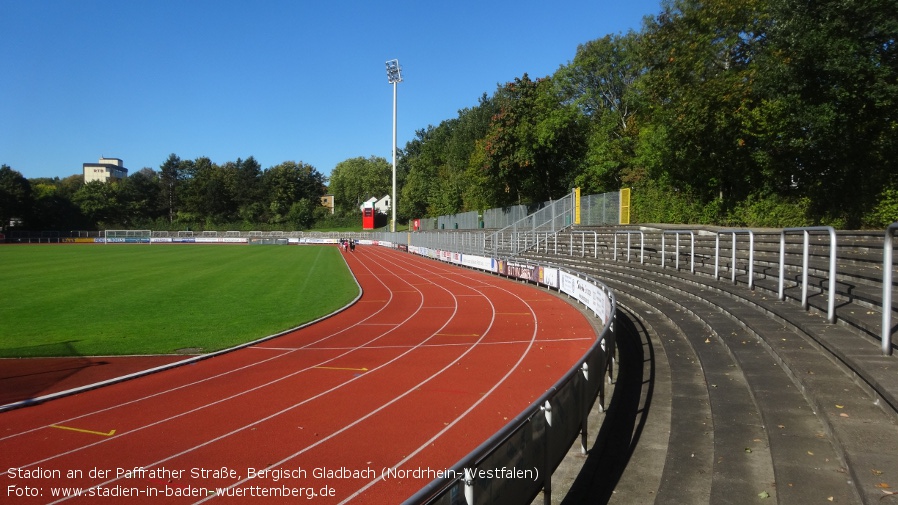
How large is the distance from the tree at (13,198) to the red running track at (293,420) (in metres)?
91.3

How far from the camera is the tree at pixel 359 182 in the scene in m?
128

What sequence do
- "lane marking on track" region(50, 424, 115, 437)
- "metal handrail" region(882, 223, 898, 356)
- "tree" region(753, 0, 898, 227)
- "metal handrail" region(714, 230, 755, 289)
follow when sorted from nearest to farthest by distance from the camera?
"metal handrail" region(882, 223, 898, 356)
"lane marking on track" region(50, 424, 115, 437)
"metal handrail" region(714, 230, 755, 289)
"tree" region(753, 0, 898, 227)

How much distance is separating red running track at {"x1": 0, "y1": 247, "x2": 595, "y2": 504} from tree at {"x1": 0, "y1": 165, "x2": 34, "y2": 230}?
9126 centimetres

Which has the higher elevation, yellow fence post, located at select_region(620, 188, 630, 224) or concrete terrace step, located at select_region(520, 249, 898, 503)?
yellow fence post, located at select_region(620, 188, 630, 224)

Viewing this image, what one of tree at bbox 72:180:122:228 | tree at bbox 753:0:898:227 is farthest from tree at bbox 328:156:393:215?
tree at bbox 753:0:898:227

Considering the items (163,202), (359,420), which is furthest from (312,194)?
(359,420)

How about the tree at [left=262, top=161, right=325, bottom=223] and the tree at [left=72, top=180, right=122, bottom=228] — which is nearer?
the tree at [left=72, top=180, right=122, bottom=228]

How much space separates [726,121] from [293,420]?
82.9ft

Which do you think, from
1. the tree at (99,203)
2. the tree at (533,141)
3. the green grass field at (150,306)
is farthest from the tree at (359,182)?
the green grass field at (150,306)

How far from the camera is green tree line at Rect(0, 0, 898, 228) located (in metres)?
19.1

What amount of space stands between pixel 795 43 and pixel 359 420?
66.8 ft

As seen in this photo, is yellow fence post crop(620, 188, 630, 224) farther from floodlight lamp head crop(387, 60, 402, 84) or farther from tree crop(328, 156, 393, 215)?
tree crop(328, 156, 393, 215)

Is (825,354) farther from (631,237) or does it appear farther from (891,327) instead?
(631,237)

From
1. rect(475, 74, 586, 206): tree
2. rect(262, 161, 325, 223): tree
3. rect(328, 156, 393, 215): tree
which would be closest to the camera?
rect(475, 74, 586, 206): tree
